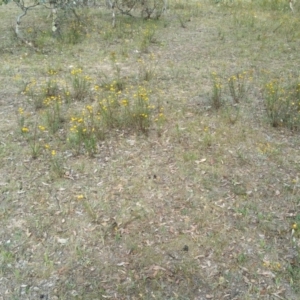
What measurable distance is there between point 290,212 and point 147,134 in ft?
6.42

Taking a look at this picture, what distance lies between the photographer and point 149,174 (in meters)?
4.33

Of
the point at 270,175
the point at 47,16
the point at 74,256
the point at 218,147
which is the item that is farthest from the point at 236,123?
the point at 47,16

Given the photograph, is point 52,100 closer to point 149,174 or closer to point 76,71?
point 76,71

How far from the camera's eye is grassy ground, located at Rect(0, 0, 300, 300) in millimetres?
3225

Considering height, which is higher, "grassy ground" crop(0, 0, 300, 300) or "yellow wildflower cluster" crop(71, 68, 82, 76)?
"yellow wildflower cluster" crop(71, 68, 82, 76)

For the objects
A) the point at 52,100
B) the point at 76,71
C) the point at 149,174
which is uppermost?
the point at 76,71

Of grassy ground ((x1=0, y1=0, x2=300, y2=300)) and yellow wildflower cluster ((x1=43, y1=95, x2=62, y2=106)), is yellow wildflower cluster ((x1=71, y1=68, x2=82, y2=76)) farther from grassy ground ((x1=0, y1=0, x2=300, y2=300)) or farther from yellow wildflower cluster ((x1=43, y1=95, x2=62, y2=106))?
yellow wildflower cluster ((x1=43, y1=95, x2=62, y2=106))

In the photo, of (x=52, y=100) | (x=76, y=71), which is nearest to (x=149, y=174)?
(x=52, y=100)

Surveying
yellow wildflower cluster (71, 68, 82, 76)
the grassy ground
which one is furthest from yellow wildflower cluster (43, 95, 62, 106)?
yellow wildflower cluster (71, 68, 82, 76)

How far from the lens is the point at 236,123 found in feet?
17.1

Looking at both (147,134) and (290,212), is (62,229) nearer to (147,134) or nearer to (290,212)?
(147,134)

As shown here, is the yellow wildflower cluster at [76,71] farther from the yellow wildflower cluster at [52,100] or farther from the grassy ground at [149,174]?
the yellow wildflower cluster at [52,100]

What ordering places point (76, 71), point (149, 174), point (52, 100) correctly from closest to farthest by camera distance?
point (149, 174), point (52, 100), point (76, 71)

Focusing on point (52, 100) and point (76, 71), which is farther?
point (76, 71)
